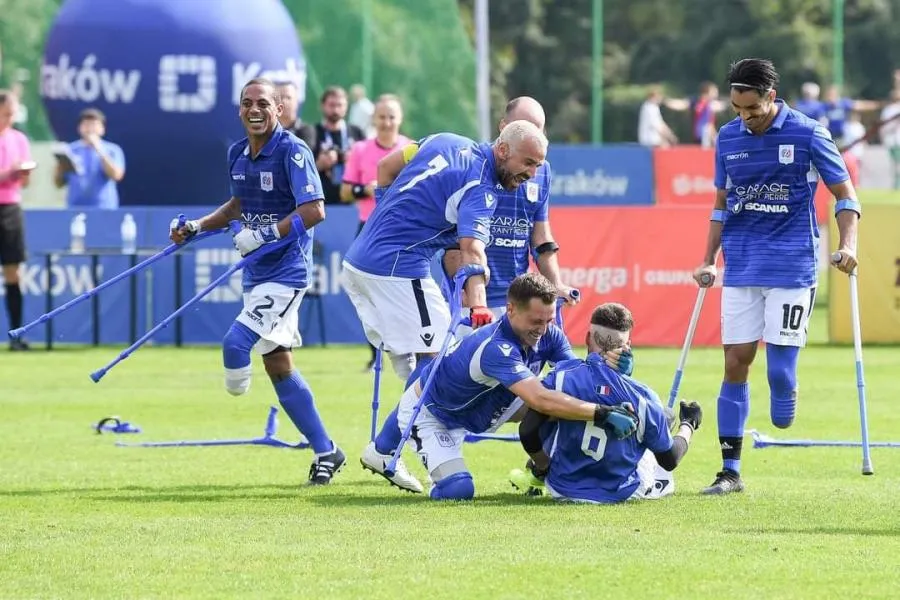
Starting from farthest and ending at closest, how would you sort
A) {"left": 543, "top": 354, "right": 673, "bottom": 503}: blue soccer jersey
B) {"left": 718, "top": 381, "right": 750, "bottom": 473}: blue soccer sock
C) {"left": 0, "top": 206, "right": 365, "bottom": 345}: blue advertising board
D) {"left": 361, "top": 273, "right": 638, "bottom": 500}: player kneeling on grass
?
1. {"left": 0, "top": 206, "right": 365, "bottom": 345}: blue advertising board
2. {"left": 718, "top": 381, "right": 750, "bottom": 473}: blue soccer sock
3. {"left": 543, "top": 354, "right": 673, "bottom": 503}: blue soccer jersey
4. {"left": 361, "top": 273, "right": 638, "bottom": 500}: player kneeling on grass

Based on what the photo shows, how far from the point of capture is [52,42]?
2669 cm

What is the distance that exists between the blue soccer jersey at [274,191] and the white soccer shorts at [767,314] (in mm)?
2330

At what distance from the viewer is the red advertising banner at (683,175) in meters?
31.6

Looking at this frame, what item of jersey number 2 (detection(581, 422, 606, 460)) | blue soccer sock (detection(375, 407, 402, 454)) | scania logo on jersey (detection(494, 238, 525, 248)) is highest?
scania logo on jersey (detection(494, 238, 525, 248))

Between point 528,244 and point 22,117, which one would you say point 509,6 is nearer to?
point 22,117

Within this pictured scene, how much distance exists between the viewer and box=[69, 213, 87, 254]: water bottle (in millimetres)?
20688

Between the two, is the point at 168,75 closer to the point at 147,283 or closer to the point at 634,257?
the point at 147,283

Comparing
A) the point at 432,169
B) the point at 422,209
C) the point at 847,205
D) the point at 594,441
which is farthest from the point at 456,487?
the point at 847,205

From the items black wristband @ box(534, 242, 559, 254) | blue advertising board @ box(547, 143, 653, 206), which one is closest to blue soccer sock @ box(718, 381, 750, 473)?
black wristband @ box(534, 242, 559, 254)

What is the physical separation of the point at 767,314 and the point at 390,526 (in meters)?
2.60

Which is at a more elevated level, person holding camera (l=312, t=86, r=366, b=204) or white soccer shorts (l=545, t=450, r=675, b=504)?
person holding camera (l=312, t=86, r=366, b=204)

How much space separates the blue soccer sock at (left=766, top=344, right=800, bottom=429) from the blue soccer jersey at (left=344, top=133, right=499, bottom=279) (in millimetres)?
1671

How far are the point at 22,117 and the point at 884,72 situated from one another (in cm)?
2470

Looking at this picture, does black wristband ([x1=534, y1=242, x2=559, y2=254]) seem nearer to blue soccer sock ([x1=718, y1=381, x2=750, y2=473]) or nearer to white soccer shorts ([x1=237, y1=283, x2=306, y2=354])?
blue soccer sock ([x1=718, y1=381, x2=750, y2=473])
